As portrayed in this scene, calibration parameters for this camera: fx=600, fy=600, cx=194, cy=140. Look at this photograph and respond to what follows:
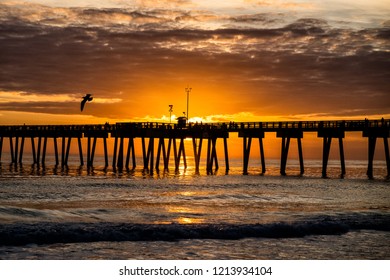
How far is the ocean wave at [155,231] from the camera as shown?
1827cm

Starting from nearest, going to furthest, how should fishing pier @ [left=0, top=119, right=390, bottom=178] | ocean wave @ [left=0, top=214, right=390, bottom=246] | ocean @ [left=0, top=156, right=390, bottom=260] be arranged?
ocean @ [left=0, top=156, right=390, bottom=260] → ocean wave @ [left=0, top=214, right=390, bottom=246] → fishing pier @ [left=0, top=119, right=390, bottom=178]

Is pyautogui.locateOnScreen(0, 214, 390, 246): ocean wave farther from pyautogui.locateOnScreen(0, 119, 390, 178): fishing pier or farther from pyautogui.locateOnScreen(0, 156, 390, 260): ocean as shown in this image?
pyautogui.locateOnScreen(0, 119, 390, 178): fishing pier

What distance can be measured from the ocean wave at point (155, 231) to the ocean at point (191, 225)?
31 millimetres

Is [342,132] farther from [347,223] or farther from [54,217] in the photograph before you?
[54,217]

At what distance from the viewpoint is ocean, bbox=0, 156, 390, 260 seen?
1688 cm

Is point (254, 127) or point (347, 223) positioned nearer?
point (347, 223)

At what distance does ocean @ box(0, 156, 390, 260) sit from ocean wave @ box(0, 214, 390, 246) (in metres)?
0.03

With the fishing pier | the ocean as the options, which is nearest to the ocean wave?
the ocean

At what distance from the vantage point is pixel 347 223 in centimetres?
2209

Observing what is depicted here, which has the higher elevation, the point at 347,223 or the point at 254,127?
the point at 254,127

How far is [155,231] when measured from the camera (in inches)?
763

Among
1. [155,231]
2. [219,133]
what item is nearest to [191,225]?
[155,231]
